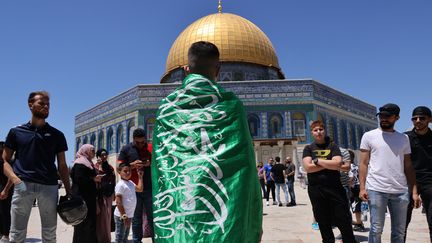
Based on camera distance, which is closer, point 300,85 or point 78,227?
point 78,227

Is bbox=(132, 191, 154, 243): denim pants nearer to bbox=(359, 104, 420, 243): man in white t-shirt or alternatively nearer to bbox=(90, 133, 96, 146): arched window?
bbox=(359, 104, 420, 243): man in white t-shirt

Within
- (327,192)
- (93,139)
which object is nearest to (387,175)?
(327,192)

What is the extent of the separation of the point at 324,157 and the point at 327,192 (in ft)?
1.14

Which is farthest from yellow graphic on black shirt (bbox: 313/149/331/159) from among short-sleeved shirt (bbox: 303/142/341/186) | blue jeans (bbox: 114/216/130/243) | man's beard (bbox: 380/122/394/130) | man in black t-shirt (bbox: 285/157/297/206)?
man in black t-shirt (bbox: 285/157/297/206)

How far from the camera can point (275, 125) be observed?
28.0 m

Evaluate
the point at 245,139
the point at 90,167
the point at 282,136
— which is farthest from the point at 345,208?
the point at 282,136

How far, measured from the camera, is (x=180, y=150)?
1.95 meters

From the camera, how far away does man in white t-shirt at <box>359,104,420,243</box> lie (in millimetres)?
3496

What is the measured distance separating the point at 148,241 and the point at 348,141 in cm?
2787

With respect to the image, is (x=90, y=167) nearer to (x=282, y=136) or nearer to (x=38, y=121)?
(x=38, y=121)

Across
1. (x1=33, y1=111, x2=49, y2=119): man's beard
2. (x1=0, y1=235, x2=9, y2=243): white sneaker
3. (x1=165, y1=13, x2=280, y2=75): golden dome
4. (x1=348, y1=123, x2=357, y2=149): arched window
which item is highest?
(x1=165, y1=13, x2=280, y2=75): golden dome

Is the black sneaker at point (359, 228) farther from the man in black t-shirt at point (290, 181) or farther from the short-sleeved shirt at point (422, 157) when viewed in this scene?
the man in black t-shirt at point (290, 181)

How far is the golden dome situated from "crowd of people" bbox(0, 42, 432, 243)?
25817 millimetres

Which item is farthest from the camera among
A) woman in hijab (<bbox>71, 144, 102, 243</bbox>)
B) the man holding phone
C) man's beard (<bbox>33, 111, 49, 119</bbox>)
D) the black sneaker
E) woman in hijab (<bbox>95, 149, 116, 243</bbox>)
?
the black sneaker
